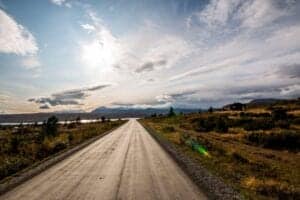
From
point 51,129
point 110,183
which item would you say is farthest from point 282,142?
point 51,129

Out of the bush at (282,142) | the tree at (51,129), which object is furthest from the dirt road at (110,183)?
the tree at (51,129)

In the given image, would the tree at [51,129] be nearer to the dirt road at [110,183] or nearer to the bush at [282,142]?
the bush at [282,142]

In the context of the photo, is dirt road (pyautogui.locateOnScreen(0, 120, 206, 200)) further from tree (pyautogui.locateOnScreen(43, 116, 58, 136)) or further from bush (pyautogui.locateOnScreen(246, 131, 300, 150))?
tree (pyautogui.locateOnScreen(43, 116, 58, 136))

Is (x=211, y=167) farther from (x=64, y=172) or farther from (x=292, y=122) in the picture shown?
(x=292, y=122)

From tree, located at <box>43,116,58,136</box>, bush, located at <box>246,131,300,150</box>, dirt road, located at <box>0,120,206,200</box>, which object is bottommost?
bush, located at <box>246,131,300,150</box>

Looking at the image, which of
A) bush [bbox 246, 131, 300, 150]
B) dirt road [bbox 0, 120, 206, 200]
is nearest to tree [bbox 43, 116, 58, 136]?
bush [bbox 246, 131, 300, 150]

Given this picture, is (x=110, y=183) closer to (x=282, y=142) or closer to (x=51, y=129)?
(x=282, y=142)

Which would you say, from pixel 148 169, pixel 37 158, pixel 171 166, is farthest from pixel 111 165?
pixel 37 158

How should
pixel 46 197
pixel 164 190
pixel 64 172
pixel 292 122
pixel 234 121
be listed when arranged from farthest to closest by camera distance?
pixel 234 121
pixel 292 122
pixel 64 172
pixel 164 190
pixel 46 197

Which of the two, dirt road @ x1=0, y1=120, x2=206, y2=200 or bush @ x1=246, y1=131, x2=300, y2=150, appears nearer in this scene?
dirt road @ x1=0, y1=120, x2=206, y2=200

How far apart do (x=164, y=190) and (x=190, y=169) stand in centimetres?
412

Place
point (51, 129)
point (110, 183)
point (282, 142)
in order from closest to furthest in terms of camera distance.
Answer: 1. point (110, 183)
2. point (282, 142)
3. point (51, 129)

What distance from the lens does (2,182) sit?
10.8 meters

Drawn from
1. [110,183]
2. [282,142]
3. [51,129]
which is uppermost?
[51,129]
